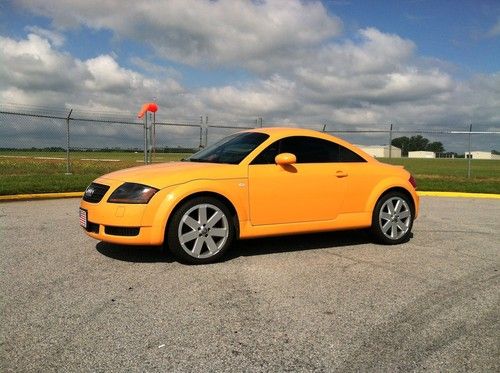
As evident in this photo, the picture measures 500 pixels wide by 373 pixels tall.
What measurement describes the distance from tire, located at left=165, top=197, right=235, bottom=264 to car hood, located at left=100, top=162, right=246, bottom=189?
0.25 meters

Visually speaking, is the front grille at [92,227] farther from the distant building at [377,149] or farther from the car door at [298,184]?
the distant building at [377,149]

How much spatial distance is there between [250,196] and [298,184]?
2.07ft

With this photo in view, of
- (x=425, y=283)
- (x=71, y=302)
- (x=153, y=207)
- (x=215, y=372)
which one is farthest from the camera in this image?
(x=153, y=207)

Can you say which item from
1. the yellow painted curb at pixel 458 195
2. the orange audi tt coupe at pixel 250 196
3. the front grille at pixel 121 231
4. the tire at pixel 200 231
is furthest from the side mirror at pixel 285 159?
the yellow painted curb at pixel 458 195

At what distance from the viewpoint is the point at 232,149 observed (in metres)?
5.61

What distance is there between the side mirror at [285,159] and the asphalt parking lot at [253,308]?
1060 millimetres

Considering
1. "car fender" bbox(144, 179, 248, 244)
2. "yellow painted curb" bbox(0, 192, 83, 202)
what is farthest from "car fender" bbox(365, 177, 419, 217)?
"yellow painted curb" bbox(0, 192, 83, 202)

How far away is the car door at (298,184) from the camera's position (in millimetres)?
5188

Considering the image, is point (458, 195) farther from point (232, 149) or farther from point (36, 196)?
point (36, 196)

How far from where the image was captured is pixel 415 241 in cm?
629

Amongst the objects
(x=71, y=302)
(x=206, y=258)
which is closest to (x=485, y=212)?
(x=206, y=258)

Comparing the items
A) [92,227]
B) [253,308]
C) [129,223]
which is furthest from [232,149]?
[253,308]

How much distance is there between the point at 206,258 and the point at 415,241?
3.01 meters

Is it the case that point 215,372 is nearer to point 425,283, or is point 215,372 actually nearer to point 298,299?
point 298,299
